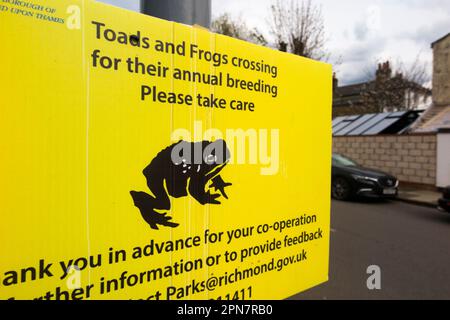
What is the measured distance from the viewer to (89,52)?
1.03m

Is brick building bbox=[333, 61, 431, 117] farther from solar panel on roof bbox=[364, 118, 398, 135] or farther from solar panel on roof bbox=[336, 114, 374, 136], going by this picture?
solar panel on roof bbox=[364, 118, 398, 135]

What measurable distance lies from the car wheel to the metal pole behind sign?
8842mm

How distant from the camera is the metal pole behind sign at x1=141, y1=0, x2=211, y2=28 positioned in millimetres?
1381

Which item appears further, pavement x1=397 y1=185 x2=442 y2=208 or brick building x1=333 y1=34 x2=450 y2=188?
brick building x1=333 y1=34 x2=450 y2=188

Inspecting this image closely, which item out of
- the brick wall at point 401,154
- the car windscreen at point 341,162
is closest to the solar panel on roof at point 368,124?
the brick wall at point 401,154

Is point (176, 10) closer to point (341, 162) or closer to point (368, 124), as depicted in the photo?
point (341, 162)

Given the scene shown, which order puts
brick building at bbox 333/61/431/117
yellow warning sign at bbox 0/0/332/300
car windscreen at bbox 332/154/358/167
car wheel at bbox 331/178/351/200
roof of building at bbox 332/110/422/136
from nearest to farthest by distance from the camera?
yellow warning sign at bbox 0/0/332/300 < car wheel at bbox 331/178/351/200 < car windscreen at bbox 332/154/358/167 < roof of building at bbox 332/110/422/136 < brick building at bbox 333/61/431/117

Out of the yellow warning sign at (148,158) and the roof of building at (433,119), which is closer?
the yellow warning sign at (148,158)

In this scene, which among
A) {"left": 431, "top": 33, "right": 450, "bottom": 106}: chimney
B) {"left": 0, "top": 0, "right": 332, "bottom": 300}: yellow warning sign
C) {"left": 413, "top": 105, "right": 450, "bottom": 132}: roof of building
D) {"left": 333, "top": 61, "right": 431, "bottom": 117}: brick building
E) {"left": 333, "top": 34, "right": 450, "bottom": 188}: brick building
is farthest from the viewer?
{"left": 333, "top": 61, "right": 431, "bottom": 117}: brick building

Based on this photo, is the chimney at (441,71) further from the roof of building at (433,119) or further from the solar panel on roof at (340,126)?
the solar panel on roof at (340,126)

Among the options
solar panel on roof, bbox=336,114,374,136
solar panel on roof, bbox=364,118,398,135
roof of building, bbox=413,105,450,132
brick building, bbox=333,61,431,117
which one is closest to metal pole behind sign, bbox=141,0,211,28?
roof of building, bbox=413,105,450,132

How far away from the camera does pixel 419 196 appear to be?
10.1 m

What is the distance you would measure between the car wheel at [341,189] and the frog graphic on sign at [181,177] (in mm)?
8817

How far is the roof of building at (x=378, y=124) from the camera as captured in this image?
14.5 m
